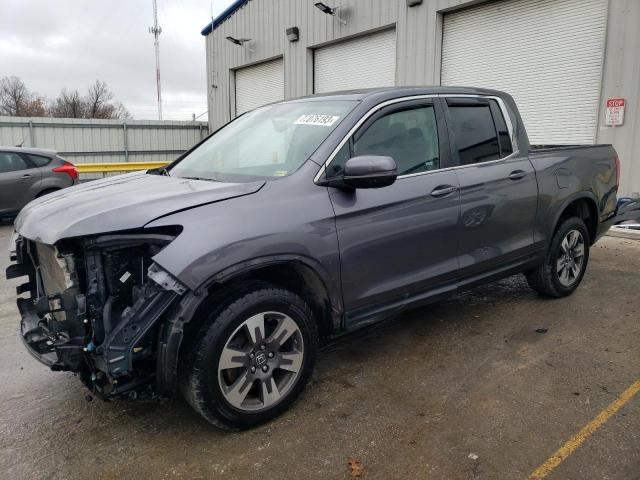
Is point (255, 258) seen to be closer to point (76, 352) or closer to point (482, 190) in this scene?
point (76, 352)

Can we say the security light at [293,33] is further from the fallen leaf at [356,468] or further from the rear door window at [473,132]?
the fallen leaf at [356,468]

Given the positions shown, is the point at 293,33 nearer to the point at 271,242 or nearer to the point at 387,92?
the point at 387,92

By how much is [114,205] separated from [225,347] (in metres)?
0.88

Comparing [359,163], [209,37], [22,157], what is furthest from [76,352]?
[209,37]

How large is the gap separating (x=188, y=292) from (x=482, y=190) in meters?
2.27

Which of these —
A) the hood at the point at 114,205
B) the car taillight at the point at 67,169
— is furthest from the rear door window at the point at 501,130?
the car taillight at the point at 67,169

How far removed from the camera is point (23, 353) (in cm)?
395

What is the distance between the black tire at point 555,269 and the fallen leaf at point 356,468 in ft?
9.31

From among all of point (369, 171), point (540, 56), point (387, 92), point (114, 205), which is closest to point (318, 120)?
point (387, 92)

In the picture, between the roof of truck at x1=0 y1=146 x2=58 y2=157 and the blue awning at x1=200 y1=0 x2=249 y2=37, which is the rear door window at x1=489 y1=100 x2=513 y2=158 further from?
the blue awning at x1=200 y1=0 x2=249 y2=37

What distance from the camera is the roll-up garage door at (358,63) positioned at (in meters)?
12.9

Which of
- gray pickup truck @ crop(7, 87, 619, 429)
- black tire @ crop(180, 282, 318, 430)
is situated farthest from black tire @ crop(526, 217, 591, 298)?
black tire @ crop(180, 282, 318, 430)

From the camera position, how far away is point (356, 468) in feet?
8.27

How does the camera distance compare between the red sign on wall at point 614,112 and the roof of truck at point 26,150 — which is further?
the roof of truck at point 26,150
